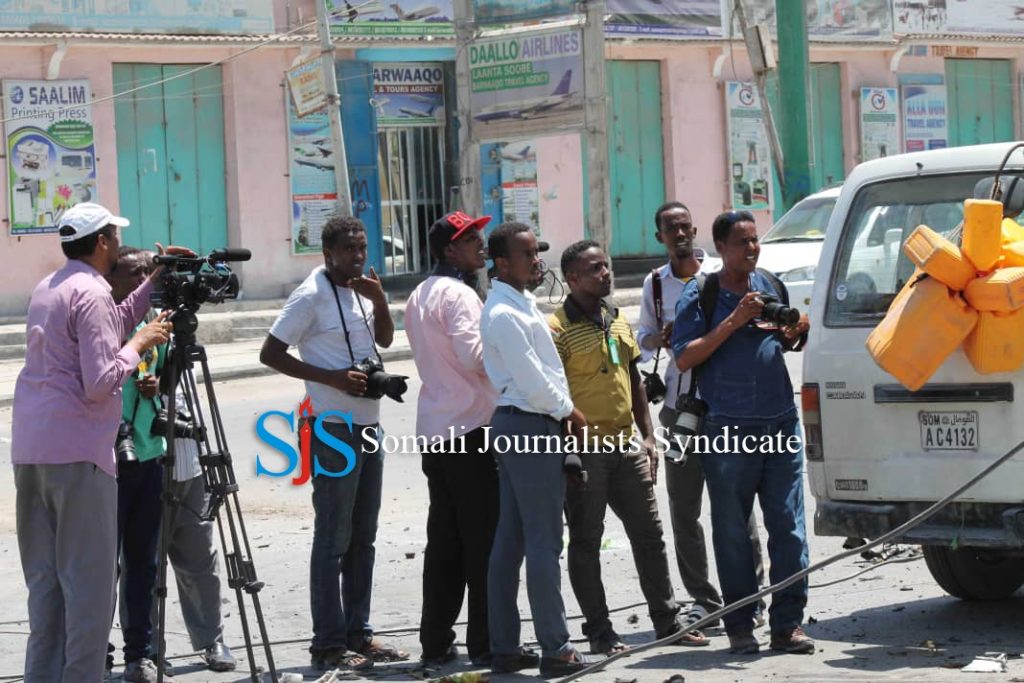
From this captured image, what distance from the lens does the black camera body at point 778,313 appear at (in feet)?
22.1

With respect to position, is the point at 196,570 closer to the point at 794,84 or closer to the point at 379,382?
the point at 379,382

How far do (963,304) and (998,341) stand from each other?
0.20 m

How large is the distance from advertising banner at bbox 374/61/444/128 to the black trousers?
675 inches

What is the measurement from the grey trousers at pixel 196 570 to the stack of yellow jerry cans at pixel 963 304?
2.87 meters

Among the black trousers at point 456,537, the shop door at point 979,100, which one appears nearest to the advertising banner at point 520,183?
the shop door at point 979,100

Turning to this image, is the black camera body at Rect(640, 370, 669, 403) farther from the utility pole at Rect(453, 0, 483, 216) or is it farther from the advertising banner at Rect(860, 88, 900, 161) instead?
the advertising banner at Rect(860, 88, 900, 161)

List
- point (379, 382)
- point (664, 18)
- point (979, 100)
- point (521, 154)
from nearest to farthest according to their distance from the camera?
point (379, 382), point (521, 154), point (664, 18), point (979, 100)

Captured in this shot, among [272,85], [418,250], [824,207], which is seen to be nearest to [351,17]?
[272,85]

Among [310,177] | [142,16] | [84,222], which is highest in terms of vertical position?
[142,16]

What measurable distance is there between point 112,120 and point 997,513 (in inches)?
674

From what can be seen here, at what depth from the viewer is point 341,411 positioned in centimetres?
695

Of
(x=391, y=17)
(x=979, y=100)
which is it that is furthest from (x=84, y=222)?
(x=979, y=100)

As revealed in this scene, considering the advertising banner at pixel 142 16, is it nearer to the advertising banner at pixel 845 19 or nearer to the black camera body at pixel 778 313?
the advertising banner at pixel 845 19

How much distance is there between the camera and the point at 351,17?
75.6ft
